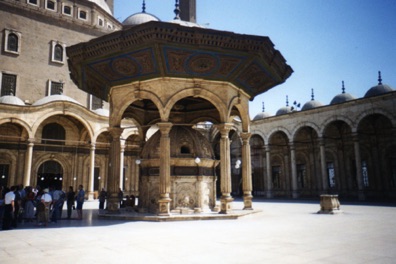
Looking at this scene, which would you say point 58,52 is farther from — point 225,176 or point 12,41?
point 225,176

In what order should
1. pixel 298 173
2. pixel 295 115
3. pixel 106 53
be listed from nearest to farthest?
pixel 106 53 < pixel 295 115 < pixel 298 173

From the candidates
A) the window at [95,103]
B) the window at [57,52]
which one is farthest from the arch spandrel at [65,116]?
the window at [57,52]

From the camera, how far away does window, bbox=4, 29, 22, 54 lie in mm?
25109

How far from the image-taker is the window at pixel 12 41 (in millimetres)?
25109

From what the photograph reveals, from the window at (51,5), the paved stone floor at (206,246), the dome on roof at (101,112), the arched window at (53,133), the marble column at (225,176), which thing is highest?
the window at (51,5)

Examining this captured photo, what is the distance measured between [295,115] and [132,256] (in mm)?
24083

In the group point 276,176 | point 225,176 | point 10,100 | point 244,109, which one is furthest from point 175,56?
point 276,176

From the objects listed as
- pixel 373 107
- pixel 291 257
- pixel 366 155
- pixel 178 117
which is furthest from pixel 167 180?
pixel 366 155

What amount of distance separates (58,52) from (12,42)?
3.63 metres

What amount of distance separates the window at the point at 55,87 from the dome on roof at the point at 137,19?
12.9 m

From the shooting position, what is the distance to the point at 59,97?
24656 mm

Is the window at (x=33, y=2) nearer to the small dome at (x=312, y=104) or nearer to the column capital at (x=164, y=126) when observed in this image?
the column capital at (x=164, y=126)

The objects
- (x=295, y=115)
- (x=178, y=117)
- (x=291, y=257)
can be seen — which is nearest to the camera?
(x=291, y=257)

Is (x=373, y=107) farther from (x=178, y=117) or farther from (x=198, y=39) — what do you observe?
(x=198, y=39)
